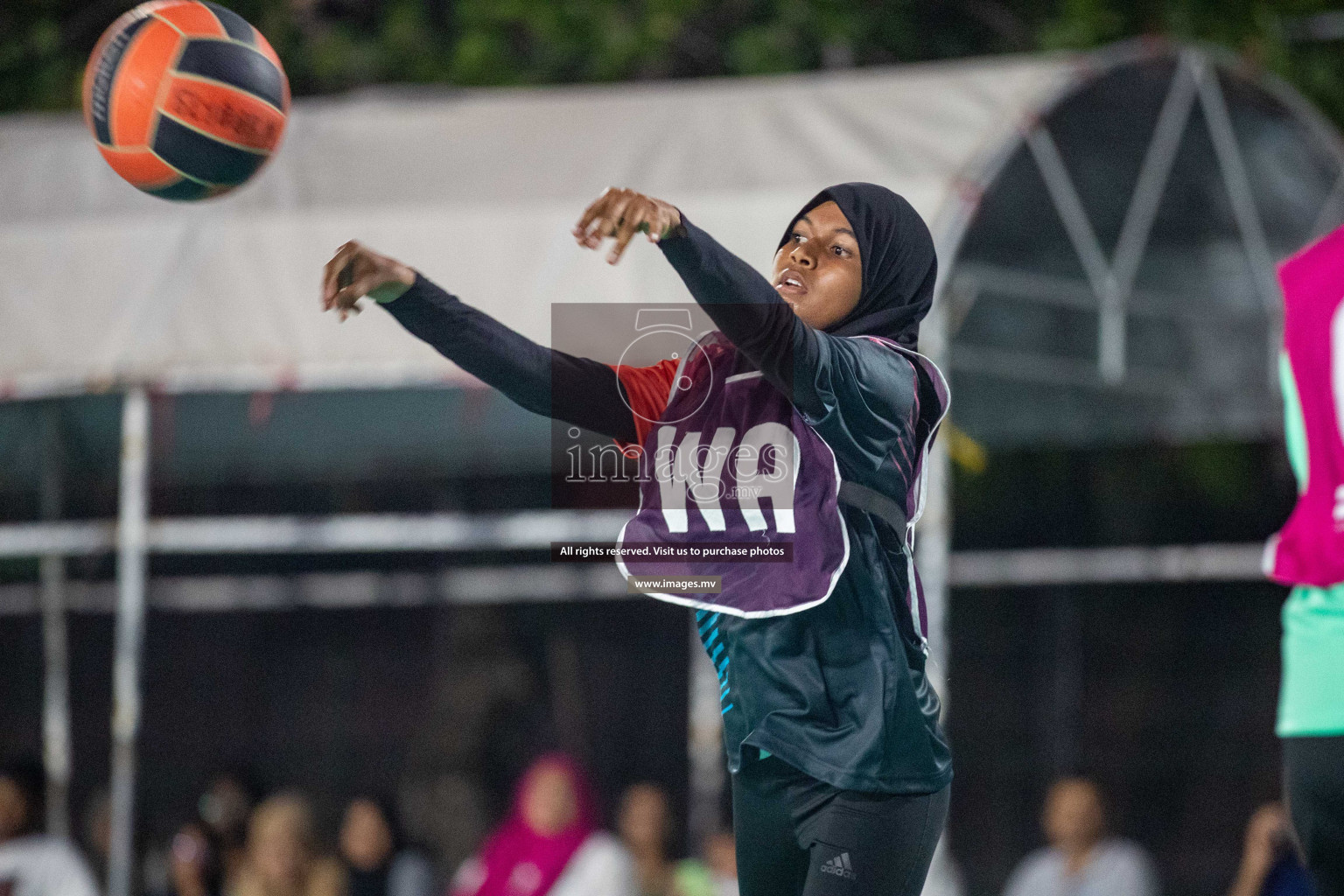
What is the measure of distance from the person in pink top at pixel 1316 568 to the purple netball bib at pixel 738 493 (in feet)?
3.21

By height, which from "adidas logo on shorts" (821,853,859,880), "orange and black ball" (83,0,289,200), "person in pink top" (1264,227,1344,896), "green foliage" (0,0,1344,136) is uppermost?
"green foliage" (0,0,1344,136)

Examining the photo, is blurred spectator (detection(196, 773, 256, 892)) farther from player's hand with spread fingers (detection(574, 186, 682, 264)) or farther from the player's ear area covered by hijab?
player's hand with spread fingers (detection(574, 186, 682, 264))

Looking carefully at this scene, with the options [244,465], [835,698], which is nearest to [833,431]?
[835,698]

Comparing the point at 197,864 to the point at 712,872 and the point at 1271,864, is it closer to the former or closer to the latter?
the point at 712,872

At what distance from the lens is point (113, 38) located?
3205mm

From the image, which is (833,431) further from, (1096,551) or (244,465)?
(244,465)

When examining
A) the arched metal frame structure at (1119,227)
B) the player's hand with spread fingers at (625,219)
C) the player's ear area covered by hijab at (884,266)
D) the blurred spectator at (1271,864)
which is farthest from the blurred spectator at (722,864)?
the player's hand with spread fingers at (625,219)

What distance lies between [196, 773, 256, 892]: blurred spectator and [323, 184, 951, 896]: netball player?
17.5 ft

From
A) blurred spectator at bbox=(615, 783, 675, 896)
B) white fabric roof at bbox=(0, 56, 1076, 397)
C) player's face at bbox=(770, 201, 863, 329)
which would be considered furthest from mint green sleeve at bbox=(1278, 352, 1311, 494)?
blurred spectator at bbox=(615, 783, 675, 896)

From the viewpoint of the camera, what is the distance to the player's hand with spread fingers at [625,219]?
6.42 ft

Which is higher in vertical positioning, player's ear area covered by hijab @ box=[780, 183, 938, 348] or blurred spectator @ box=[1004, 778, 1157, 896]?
player's ear area covered by hijab @ box=[780, 183, 938, 348]

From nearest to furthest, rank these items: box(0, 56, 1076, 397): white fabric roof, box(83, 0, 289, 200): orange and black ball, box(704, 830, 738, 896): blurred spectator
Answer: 1. box(83, 0, 289, 200): orange and black ball
2. box(0, 56, 1076, 397): white fabric roof
3. box(704, 830, 738, 896): blurred spectator

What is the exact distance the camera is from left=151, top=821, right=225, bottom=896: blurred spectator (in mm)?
6895

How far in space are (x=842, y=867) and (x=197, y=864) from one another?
5.47 metres
